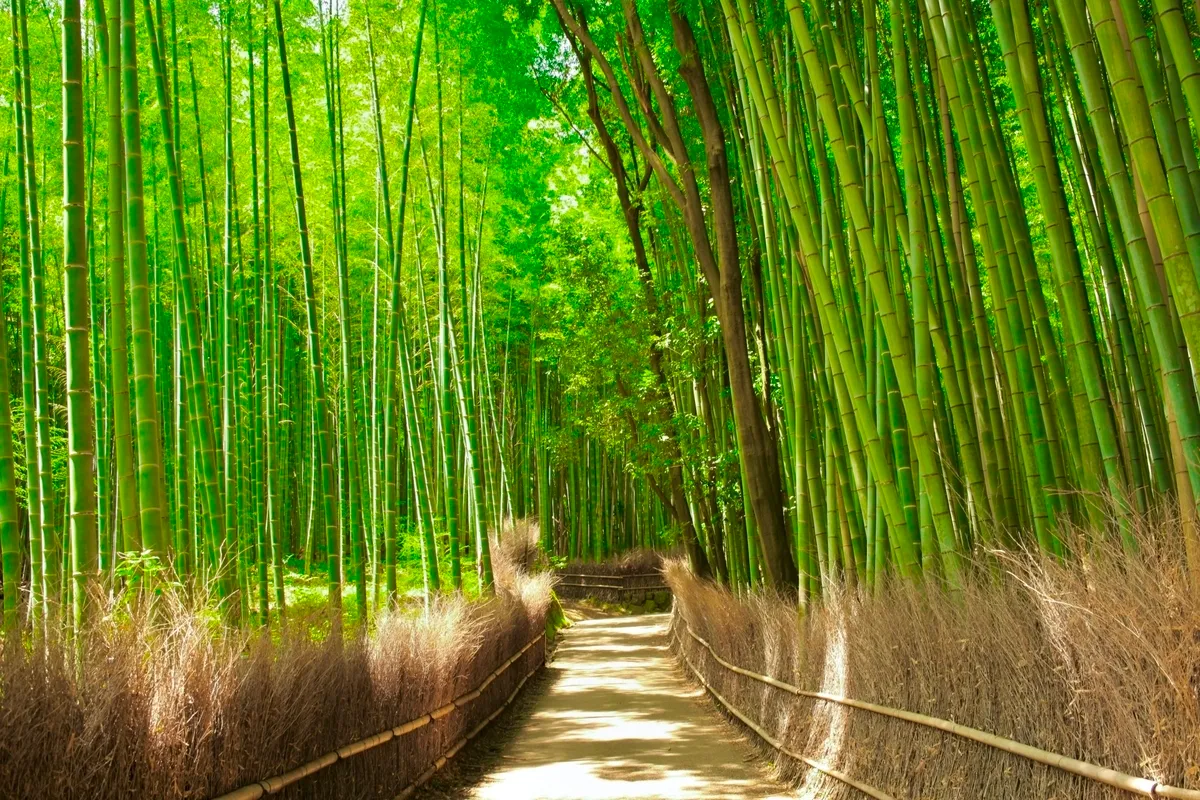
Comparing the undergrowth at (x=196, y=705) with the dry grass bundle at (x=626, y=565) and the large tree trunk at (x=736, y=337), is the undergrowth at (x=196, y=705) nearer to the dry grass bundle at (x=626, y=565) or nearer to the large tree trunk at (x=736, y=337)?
the large tree trunk at (x=736, y=337)

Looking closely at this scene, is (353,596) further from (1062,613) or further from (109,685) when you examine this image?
(1062,613)

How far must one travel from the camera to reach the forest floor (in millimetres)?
4039

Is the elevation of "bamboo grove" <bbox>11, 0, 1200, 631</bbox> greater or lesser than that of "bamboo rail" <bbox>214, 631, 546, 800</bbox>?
greater

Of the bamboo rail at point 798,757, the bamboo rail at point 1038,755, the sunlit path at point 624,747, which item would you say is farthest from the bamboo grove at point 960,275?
the sunlit path at point 624,747

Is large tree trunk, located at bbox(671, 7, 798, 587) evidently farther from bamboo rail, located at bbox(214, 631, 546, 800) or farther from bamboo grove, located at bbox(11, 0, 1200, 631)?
bamboo rail, located at bbox(214, 631, 546, 800)

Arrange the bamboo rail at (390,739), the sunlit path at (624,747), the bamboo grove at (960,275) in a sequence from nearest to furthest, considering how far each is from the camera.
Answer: the bamboo grove at (960,275), the bamboo rail at (390,739), the sunlit path at (624,747)

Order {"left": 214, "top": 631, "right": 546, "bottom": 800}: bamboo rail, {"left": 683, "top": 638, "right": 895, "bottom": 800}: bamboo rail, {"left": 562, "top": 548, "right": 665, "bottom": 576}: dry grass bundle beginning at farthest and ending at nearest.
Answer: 1. {"left": 562, "top": 548, "right": 665, "bottom": 576}: dry grass bundle
2. {"left": 683, "top": 638, "right": 895, "bottom": 800}: bamboo rail
3. {"left": 214, "top": 631, "right": 546, "bottom": 800}: bamboo rail

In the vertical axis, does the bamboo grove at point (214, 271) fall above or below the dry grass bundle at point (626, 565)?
above

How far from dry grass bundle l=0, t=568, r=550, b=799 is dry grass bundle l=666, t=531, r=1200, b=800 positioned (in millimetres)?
1668

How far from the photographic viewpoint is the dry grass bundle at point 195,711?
1.84 m

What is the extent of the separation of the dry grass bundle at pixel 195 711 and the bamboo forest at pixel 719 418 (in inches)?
0.5

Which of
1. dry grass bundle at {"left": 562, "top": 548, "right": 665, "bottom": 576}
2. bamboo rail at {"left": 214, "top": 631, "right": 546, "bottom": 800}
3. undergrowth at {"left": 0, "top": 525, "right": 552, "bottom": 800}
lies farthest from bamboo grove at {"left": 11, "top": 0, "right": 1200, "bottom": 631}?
dry grass bundle at {"left": 562, "top": 548, "right": 665, "bottom": 576}

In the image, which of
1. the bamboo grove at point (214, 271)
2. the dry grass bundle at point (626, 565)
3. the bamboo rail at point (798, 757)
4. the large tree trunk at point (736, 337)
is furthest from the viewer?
the dry grass bundle at point (626, 565)

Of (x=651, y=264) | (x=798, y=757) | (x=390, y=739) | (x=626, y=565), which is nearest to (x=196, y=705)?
(x=390, y=739)
